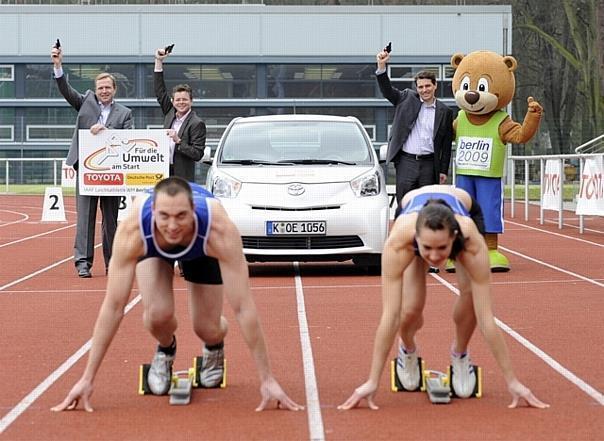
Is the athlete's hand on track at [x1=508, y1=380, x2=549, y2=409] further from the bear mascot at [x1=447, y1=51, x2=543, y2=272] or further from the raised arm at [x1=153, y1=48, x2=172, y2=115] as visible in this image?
the raised arm at [x1=153, y1=48, x2=172, y2=115]

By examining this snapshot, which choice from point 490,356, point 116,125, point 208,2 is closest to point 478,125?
point 116,125

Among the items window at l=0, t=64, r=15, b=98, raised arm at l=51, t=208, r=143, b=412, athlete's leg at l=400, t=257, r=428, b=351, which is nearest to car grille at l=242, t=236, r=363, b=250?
→ athlete's leg at l=400, t=257, r=428, b=351

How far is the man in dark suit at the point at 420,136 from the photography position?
14195 millimetres

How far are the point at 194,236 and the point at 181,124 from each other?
7.67 m

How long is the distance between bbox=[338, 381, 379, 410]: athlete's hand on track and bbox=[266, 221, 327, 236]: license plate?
665 cm

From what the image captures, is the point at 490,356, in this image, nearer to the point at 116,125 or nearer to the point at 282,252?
the point at 282,252

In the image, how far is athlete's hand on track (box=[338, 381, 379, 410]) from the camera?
22.5 ft

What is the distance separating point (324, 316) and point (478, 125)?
4.51 metres

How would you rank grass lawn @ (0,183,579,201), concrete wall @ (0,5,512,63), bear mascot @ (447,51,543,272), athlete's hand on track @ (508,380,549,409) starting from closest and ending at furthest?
athlete's hand on track @ (508,380,549,409) → bear mascot @ (447,51,543,272) → grass lawn @ (0,183,579,201) → concrete wall @ (0,5,512,63)

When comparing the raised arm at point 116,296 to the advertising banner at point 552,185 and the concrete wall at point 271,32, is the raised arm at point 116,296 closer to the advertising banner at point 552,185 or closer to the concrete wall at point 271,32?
the advertising banner at point 552,185

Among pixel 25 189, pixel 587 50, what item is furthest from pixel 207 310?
pixel 587 50

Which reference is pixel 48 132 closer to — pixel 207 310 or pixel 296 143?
pixel 296 143

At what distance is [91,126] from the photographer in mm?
14617

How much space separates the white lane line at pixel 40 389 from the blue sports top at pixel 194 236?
1023mm
